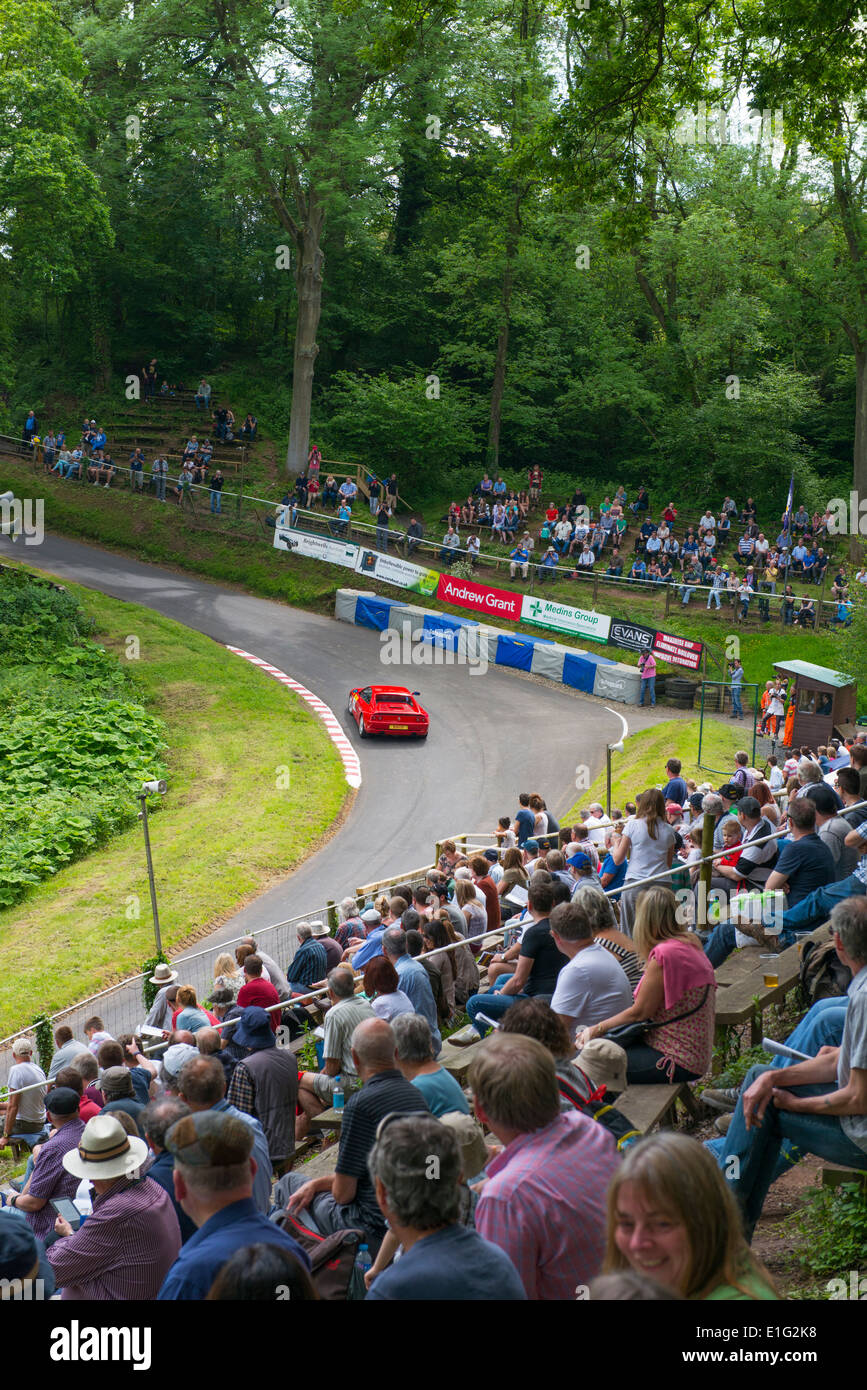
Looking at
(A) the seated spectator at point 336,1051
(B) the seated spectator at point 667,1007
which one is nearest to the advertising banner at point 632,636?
(A) the seated spectator at point 336,1051

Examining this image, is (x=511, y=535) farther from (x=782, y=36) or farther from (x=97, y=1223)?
(x=97, y=1223)

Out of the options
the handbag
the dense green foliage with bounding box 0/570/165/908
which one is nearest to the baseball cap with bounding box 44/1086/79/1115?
the handbag

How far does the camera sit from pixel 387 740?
2902 centimetres

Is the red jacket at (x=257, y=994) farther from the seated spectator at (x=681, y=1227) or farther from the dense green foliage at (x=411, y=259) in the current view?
the dense green foliage at (x=411, y=259)

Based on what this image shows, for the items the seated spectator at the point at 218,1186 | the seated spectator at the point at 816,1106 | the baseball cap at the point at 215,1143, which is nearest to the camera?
the seated spectator at the point at 218,1186

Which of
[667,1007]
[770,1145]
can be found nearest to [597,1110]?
[770,1145]

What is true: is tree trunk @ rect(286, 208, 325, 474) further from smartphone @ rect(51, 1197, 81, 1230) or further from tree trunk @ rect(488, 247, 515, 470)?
smartphone @ rect(51, 1197, 81, 1230)

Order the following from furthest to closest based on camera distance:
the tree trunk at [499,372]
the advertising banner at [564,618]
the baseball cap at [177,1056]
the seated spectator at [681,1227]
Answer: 1. the tree trunk at [499,372]
2. the advertising banner at [564,618]
3. the baseball cap at [177,1056]
4. the seated spectator at [681,1227]

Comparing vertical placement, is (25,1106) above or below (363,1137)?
below

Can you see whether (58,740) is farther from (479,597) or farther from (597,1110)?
(597,1110)

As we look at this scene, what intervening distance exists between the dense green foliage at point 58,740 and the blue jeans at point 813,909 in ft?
51.1

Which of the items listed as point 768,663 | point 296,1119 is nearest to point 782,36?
point 296,1119

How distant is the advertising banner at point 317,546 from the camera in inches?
1534

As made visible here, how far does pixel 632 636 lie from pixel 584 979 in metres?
26.9
